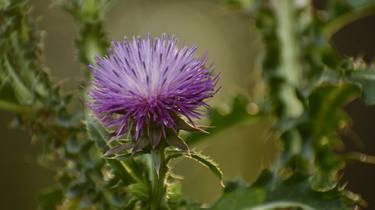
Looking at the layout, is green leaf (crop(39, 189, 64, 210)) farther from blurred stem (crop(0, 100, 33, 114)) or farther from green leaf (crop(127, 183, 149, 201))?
green leaf (crop(127, 183, 149, 201))

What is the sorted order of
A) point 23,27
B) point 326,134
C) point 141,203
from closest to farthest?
point 141,203 → point 23,27 → point 326,134

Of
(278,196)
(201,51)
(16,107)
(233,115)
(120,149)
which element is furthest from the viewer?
(201,51)

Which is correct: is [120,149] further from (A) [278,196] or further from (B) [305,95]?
(B) [305,95]

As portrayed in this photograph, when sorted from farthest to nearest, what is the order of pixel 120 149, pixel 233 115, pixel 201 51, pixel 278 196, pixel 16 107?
pixel 201 51 → pixel 233 115 → pixel 16 107 → pixel 278 196 → pixel 120 149

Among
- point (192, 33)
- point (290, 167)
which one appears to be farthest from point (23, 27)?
point (192, 33)

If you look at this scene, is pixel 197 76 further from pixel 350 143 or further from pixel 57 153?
pixel 350 143

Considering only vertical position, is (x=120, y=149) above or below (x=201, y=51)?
below

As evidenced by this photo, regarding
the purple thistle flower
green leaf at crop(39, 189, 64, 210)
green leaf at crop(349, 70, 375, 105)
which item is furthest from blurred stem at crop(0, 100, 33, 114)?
green leaf at crop(349, 70, 375, 105)

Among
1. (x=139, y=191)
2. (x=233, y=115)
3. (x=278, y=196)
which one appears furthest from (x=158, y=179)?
(x=233, y=115)
